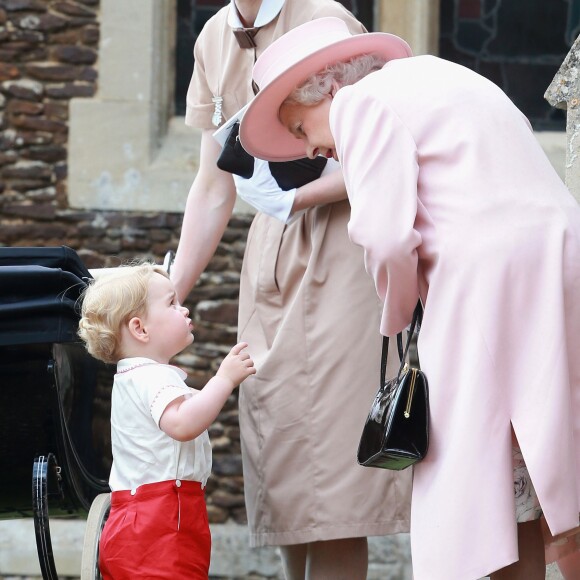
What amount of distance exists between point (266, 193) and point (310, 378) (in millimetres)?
523

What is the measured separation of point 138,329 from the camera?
3436 millimetres

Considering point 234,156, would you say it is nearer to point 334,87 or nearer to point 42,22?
point 334,87

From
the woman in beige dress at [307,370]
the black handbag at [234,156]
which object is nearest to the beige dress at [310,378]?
the woman in beige dress at [307,370]

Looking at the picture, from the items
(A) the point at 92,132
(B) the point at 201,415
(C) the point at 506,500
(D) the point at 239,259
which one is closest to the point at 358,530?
(B) the point at 201,415

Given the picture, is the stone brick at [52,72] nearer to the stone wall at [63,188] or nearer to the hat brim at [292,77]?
the stone wall at [63,188]

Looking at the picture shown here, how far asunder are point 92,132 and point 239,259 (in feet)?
2.98

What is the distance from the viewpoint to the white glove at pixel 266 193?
12.3ft

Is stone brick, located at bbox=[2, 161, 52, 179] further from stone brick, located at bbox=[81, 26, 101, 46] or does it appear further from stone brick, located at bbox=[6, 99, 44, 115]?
stone brick, located at bbox=[81, 26, 101, 46]

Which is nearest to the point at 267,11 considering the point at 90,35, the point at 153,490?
the point at 153,490

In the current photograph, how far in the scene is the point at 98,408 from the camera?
3826 millimetres

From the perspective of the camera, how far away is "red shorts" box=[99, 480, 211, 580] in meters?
3.24

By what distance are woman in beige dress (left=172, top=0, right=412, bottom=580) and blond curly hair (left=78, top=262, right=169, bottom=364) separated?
50cm

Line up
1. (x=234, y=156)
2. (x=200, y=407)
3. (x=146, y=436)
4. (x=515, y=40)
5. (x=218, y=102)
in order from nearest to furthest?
(x=200, y=407)
(x=146, y=436)
(x=234, y=156)
(x=218, y=102)
(x=515, y=40)

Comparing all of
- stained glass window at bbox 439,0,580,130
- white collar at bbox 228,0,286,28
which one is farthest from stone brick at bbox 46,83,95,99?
white collar at bbox 228,0,286,28
